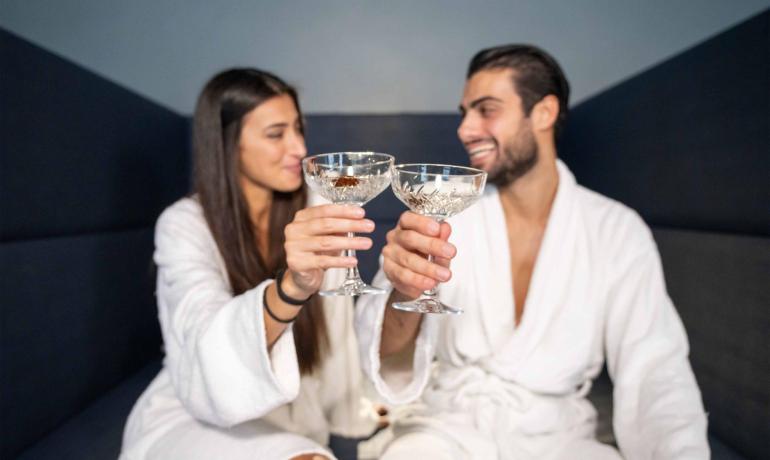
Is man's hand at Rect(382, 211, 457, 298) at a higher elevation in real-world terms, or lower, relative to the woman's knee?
higher

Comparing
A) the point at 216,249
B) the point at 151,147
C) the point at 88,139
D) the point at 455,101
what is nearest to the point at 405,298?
the point at 216,249

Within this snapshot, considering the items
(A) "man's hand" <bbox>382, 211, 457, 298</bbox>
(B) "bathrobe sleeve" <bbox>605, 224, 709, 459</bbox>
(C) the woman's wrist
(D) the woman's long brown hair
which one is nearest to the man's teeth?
(B) "bathrobe sleeve" <bbox>605, 224, 709, 459</bbox>

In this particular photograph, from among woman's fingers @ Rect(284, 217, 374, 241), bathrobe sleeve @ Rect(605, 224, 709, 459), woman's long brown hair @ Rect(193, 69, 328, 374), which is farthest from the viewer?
woman's long brown hair @ Rect(193, 69, 328, 374)

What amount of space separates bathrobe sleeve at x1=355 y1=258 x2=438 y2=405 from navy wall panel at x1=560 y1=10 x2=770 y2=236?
72cm

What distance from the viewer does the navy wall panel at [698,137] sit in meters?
1.05

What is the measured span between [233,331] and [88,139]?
0.90m

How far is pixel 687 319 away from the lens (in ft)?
4.08

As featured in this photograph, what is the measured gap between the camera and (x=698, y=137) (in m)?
1.24

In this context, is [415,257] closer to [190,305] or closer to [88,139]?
[190,305]

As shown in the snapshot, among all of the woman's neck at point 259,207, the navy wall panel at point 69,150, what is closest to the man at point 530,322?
the woman's neck at point 259,207

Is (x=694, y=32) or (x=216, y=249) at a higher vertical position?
(x=694, y=32)

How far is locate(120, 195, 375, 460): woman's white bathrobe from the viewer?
80 centimetres

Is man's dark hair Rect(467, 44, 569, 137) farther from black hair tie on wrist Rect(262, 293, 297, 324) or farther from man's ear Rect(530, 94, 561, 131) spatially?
black hair tie on wrist Rect(262, 293, 297, 324)

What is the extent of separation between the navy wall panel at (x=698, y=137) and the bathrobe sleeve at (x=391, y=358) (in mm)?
723
